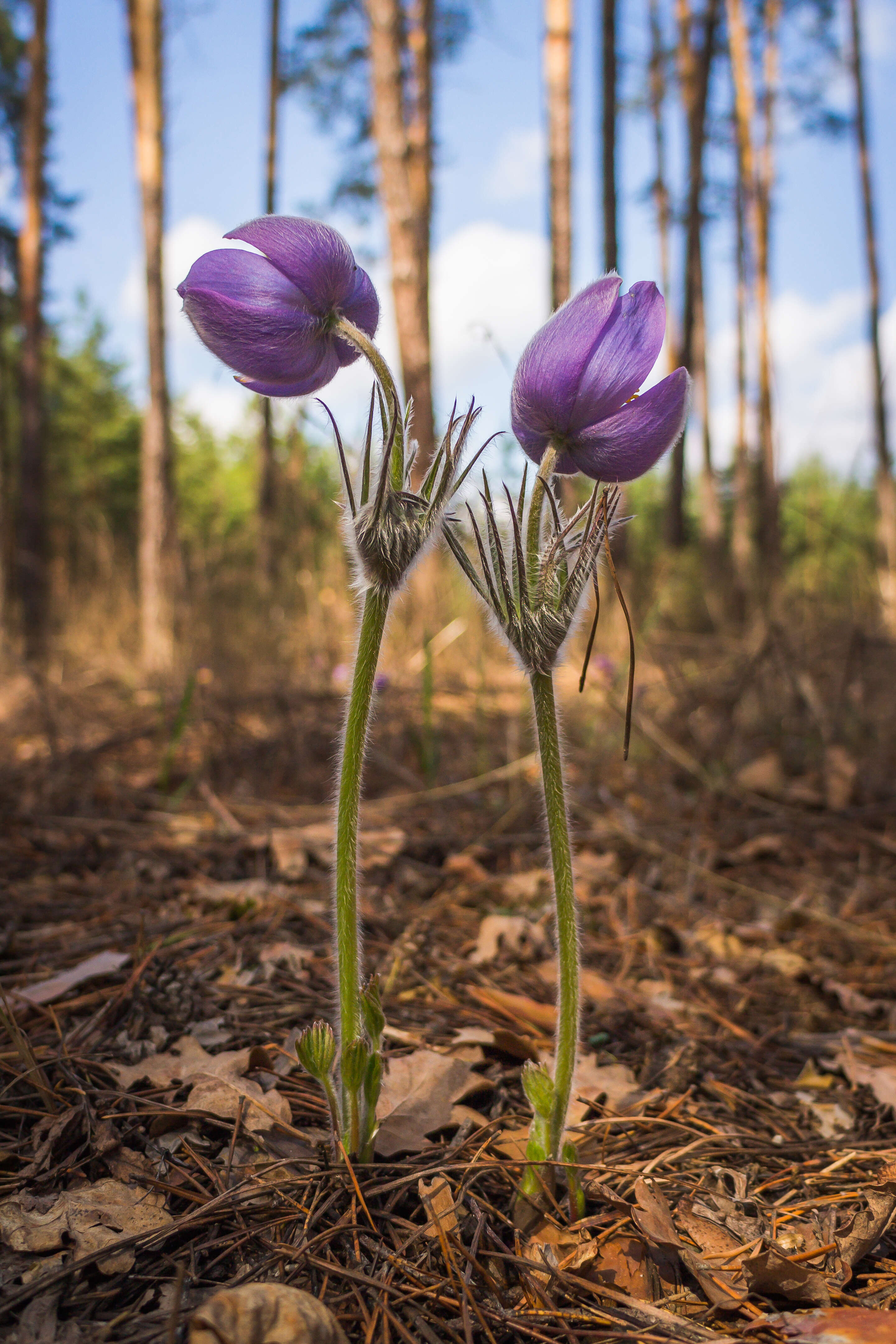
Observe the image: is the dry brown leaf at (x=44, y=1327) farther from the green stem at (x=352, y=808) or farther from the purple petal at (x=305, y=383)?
the purple petal at (x=305, y=383)

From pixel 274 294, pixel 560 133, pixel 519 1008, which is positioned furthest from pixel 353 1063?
pixel 560 133

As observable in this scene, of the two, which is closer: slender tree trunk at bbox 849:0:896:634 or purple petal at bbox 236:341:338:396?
purple petal at bbox 236:341:338:396

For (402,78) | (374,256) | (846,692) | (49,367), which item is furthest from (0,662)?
(49,367)

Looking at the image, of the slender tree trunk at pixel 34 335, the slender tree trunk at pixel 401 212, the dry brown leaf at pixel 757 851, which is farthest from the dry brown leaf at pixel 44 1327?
the slender tree trunk at pixel 34 335

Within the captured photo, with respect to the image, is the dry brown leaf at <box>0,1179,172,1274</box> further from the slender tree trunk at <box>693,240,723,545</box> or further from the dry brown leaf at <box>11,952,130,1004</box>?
the slender tree trunk at <box>693,240,723,545</box>

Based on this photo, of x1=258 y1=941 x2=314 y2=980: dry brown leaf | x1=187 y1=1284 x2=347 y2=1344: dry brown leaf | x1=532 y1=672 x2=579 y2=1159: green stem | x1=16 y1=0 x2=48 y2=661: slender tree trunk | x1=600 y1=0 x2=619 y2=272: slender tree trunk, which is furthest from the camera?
x1=16 y1=0 x2=48 y2=661: slender tree trunk

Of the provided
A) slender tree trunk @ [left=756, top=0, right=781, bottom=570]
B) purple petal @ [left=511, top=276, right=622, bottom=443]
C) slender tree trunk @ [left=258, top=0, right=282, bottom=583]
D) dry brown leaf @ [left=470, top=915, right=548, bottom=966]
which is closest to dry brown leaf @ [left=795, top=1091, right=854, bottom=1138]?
dry brown leaf @ [left=470, top=915, right=548, bottom=966]
